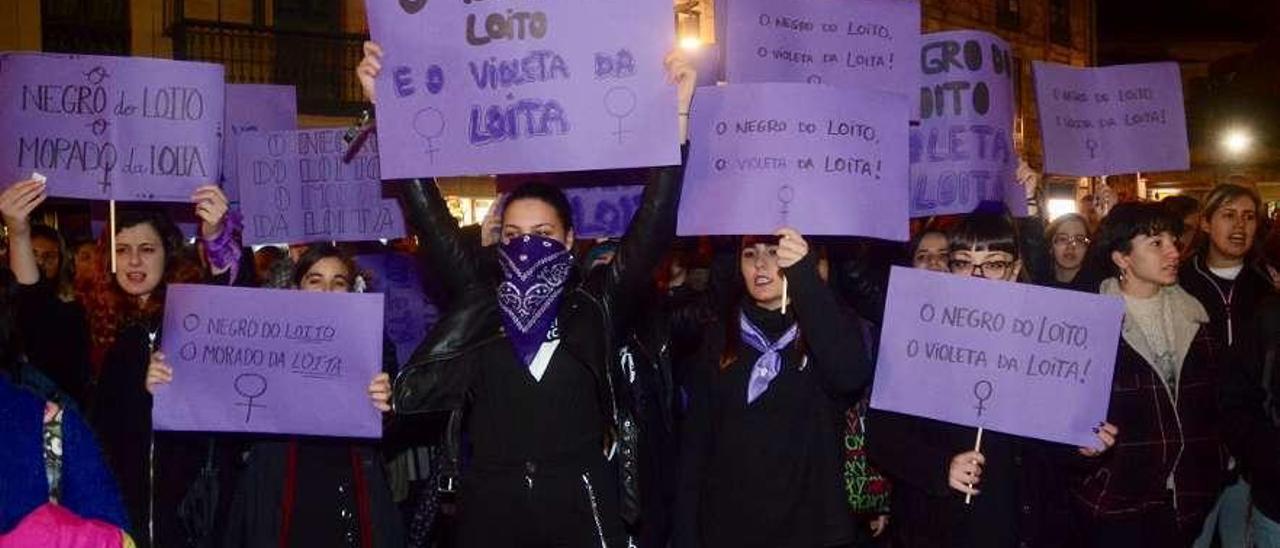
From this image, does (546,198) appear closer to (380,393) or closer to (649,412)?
(380,393)

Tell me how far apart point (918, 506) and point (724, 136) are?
4.97 feet

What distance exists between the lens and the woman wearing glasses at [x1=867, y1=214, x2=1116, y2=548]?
172 inches

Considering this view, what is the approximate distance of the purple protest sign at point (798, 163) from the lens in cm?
452

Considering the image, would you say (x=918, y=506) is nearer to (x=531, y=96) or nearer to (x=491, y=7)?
(x=531, y=96)

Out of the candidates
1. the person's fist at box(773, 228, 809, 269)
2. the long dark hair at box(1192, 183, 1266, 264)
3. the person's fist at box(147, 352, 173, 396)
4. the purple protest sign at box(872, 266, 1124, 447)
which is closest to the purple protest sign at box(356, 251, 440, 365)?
the person's fist at box(147, 352, 173, 396)

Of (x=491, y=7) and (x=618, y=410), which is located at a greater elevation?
(x=491, y=7)

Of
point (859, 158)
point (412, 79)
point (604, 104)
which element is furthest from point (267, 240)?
point (859, 158)

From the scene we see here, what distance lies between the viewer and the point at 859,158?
4578mm

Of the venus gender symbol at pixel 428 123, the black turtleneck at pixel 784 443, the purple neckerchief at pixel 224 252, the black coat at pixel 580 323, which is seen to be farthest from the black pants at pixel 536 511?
the purple neckerchief at pixel 224 252

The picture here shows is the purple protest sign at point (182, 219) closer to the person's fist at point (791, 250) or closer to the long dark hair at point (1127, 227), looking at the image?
the person's fist at point (791, 250)

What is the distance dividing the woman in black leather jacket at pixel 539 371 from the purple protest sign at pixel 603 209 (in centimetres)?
127

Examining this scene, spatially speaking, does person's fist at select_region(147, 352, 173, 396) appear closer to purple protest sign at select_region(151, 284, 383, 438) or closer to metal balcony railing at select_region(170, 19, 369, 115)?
purple protest sign at select_region(151, 284, 383, 438)

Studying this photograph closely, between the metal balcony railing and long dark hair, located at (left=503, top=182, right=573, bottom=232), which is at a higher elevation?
the metal balcony railing

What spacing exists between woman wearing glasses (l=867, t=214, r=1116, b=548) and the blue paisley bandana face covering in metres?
1.33
